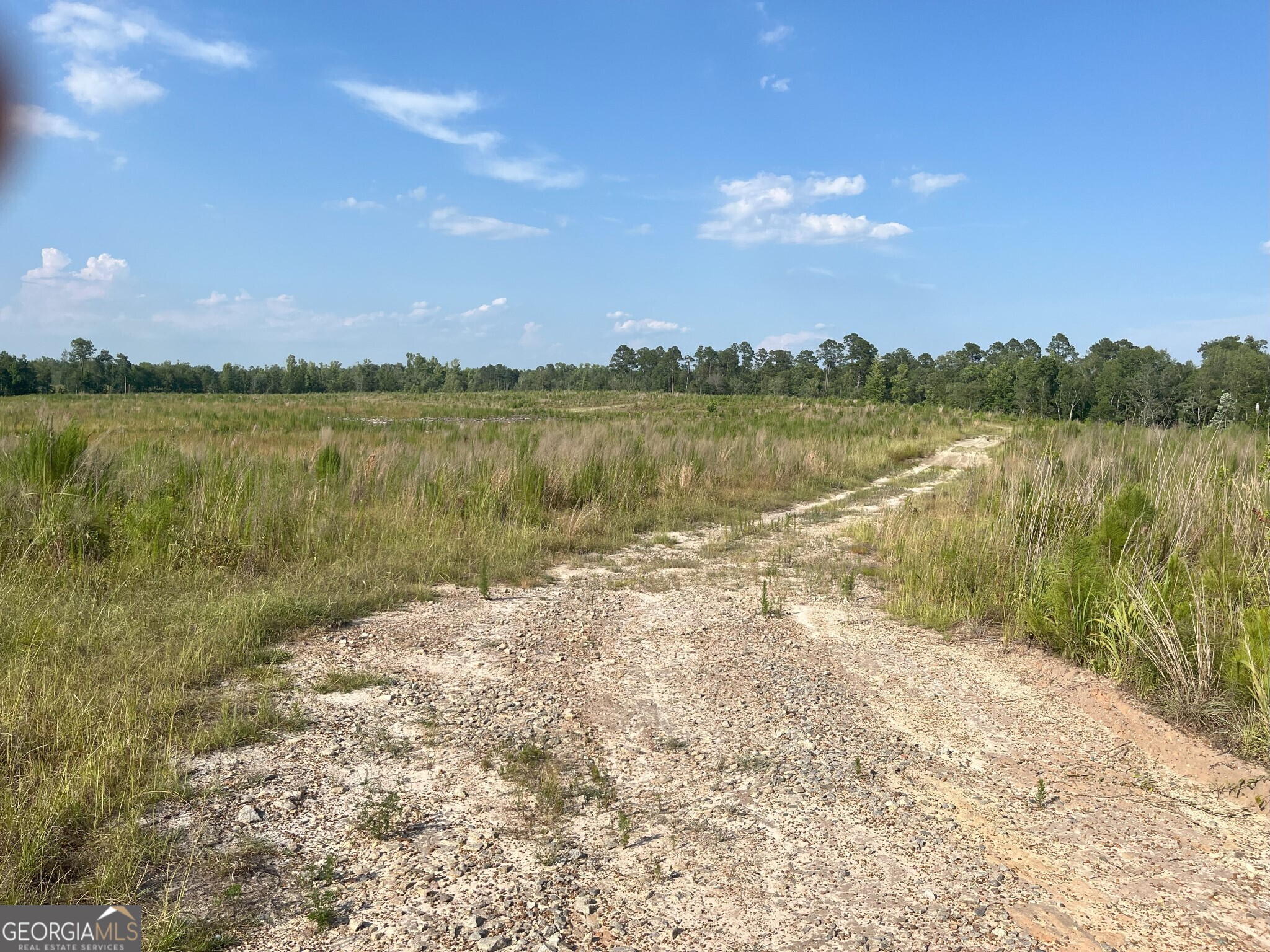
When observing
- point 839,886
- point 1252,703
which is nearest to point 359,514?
point 839,886

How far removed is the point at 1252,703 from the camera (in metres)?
3.67

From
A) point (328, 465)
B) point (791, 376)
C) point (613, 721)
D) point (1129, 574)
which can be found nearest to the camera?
point (613, 721)

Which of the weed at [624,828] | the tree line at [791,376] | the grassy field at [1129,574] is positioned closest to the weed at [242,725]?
the weed at [624,828]

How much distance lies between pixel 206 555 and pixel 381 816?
4.42 meters

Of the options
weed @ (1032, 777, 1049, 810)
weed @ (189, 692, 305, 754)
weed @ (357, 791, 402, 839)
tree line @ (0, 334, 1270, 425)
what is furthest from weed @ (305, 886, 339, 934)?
tree line @ (0, 334, 1270, 425)

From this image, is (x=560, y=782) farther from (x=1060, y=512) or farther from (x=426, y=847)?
(x=1060, y=512)

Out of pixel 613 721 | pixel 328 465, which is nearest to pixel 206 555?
pixel 328 465

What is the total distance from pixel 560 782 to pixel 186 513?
5261 mm

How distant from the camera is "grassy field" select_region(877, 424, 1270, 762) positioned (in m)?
3.85

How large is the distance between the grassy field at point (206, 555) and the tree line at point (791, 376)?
86.5 ft

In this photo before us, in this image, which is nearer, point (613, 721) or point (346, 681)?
point (613, 721)

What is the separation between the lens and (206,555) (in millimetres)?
6238

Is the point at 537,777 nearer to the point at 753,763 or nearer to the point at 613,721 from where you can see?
the point at 613,721

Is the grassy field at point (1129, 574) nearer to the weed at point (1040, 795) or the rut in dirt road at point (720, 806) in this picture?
the rut in dirt road at point (720, 806)
